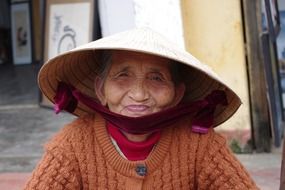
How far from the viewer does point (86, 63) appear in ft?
7.32

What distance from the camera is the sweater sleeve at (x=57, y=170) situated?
199 centimetres

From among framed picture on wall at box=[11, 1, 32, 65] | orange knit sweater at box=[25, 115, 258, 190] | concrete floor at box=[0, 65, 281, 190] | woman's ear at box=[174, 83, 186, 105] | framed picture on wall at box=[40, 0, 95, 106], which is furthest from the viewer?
framed picture on wall at box=[11, 1, 32, 65]

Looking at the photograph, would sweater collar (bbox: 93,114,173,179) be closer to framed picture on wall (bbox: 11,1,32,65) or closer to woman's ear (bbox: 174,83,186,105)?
woman's ear (bbox: 174,83,186,105)

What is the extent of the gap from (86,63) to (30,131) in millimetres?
4451

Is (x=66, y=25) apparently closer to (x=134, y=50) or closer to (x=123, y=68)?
(x=123, y=68)

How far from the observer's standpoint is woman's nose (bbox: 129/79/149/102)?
1990 mm

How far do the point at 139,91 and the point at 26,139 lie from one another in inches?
173

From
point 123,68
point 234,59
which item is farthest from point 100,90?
point 234,59

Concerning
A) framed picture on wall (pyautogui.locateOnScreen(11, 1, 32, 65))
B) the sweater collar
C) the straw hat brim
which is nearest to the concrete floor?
the straw hat brim

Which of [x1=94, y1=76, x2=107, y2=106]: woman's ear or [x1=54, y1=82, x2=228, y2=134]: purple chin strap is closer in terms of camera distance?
[x1=54, y1=82, x2=228, y2=134]: purple chin strap

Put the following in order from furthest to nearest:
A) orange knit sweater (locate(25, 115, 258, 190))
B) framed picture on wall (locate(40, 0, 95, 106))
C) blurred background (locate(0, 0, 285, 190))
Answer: framed picture on wall (locate(40, 0, 95, 106))
blurred background (locate(0, 0, 285, 190))
orange knit sweater (locate(25, 115, 258, 190))

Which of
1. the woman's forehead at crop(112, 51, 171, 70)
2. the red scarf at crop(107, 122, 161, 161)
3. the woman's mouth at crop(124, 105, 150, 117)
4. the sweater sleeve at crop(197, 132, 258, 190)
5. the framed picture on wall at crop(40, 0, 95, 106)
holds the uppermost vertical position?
the framed picture on wall at crop(40, 0, 95, 106)

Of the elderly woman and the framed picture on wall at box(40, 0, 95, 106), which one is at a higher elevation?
the framed picture on wall at box(40, 0, 95, 106)

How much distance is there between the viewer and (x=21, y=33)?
12781 mm
